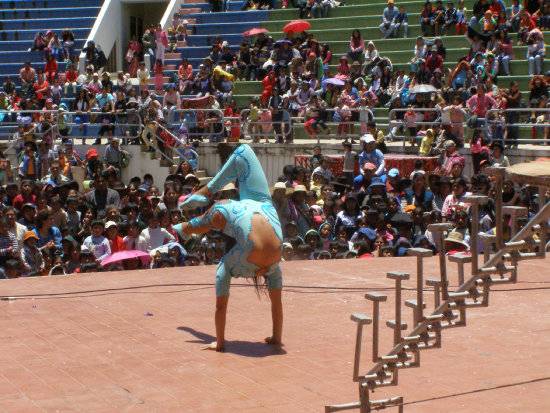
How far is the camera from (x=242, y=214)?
8266 millimetres

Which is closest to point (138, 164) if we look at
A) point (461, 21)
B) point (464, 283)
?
point (461, 21)

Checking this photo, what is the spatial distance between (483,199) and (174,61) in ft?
71.0

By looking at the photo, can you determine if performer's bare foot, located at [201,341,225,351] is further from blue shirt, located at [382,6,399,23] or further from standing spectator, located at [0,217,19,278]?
blue shirt, located at [382,6,399,23]

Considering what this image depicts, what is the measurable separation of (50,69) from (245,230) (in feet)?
66.2

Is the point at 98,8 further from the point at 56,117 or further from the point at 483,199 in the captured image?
the point at 483,199

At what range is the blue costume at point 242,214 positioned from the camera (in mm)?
8188

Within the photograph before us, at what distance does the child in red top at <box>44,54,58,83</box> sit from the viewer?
88.2 feet

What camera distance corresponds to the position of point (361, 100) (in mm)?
19766

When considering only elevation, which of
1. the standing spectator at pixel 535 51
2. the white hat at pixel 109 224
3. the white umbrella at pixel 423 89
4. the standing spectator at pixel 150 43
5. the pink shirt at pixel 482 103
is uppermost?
the standing spectator at pixel 150 43

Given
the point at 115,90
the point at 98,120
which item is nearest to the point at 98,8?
the point at 115,90

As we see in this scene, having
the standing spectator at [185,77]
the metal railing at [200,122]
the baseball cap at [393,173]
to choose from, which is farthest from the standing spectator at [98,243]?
the standing spectator at [185,77]

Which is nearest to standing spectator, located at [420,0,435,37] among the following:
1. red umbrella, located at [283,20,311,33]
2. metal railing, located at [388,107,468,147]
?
red umbrella, located at [283,20,311,33]

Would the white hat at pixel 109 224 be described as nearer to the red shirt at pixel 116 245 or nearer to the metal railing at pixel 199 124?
the red shirt at pixel 116 245

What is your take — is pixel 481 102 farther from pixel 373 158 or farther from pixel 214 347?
pixel 214 347
